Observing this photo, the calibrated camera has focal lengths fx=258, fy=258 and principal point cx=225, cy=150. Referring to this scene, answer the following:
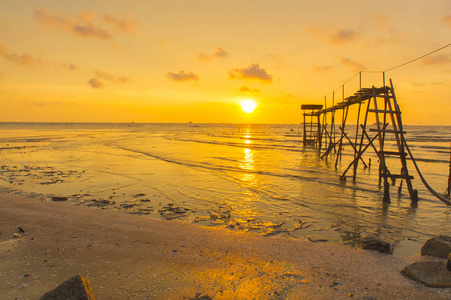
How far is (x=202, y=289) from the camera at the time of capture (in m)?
4.34

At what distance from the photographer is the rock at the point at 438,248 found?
5.74 meters

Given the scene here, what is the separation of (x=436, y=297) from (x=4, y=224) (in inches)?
377

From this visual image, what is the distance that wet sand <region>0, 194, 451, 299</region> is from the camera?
4320 millimetres

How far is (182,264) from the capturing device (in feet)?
16.9

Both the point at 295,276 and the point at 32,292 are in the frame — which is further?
the point at 295,276

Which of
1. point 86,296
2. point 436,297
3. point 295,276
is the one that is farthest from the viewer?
point 295,276

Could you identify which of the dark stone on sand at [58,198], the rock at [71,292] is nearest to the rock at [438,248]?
the rock at [71,292]

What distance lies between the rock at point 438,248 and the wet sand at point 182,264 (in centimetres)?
57

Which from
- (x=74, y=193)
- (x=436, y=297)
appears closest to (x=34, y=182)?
(x=74, y=193)

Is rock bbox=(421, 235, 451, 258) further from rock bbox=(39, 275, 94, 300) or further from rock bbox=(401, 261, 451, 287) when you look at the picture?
rock bbox=(39, 275, 94, 300)

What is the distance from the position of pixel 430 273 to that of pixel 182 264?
468 centimetres

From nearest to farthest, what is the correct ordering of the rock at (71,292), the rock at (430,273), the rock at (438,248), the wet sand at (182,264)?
the rock at (71,292)
the wet sand at (182,264)
the rock at (430,273)
the rock at (438,248)

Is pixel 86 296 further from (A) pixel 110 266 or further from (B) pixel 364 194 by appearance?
(B) pixel 364 194

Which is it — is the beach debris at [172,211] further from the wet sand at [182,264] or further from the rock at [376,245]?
the rock at [376,245]
